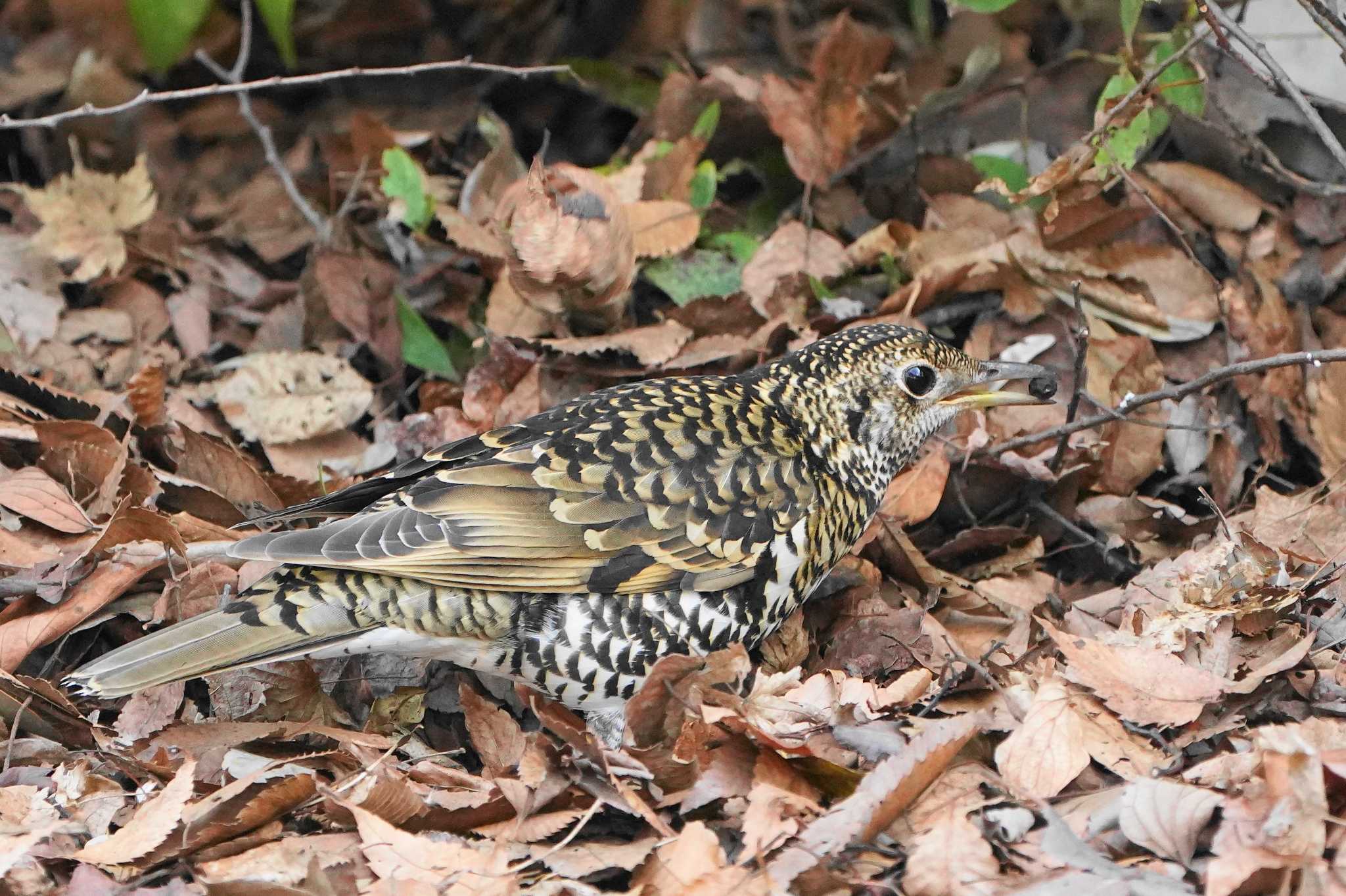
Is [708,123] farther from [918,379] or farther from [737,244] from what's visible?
[918,379]

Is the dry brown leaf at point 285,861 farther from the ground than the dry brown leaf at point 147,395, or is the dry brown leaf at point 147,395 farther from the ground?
the dry brown leaf at point 147,395

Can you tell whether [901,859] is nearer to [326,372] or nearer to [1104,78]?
[326,372]

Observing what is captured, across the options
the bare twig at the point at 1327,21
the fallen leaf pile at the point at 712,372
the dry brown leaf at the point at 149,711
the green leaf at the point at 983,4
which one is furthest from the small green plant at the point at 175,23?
the bare twig at the point at 1327,21

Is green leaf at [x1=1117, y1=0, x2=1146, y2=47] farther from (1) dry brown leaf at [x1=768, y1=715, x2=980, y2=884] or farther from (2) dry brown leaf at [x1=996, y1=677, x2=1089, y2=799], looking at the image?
(1) dry brown leaf at [x1=768, y1=715, x2=980, y2=884]

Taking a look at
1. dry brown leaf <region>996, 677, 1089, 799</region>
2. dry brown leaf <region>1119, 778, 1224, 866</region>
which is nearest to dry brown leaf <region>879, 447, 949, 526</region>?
dry brown leaf <region>996, 677, 1089, 799</region>

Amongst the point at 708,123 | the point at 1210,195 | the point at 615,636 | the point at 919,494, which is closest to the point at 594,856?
the point at 615,636

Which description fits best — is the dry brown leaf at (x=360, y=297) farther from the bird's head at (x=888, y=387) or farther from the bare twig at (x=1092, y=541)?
the bare twig at (x=1092, y=541)

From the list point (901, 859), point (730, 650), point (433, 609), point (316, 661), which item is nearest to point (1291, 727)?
point (901, 859)

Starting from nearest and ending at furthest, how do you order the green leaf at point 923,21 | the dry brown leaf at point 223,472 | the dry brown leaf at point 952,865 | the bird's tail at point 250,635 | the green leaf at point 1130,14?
1. the dry brown leaf at point 952,865
2. the bird's tail at point 250,635
3. the green leaf at point 1130,14
4. the dry brown leaf at point 223,472
5. the green leaf at point 923,21
